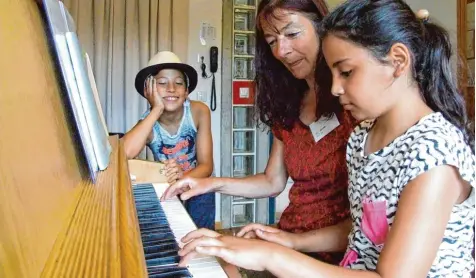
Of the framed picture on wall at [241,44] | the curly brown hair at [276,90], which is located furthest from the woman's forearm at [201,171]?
the framed picture on wall at [241,44]

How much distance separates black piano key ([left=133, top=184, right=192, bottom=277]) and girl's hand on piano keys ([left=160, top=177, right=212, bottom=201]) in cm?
6

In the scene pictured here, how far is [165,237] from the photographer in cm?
89

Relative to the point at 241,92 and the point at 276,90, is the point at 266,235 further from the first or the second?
the point at 241,92

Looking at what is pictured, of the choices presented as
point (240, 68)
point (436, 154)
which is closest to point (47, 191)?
point (436, 154)

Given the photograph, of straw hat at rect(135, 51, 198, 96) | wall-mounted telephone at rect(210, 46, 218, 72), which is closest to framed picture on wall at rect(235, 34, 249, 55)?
wall-mounted telephone at rect(210, 46, 218, 72)

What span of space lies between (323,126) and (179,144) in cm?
104

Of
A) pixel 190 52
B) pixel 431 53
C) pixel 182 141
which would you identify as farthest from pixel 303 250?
pixel 190 52

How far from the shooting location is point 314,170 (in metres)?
1.32

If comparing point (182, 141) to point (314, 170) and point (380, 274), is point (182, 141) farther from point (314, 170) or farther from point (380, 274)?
point (380, 274)

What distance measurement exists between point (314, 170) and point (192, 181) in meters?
0.36

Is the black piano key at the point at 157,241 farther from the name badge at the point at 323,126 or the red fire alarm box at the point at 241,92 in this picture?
the red fire alarm box at the point at 241,92

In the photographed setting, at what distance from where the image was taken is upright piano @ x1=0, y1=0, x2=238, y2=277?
0.41 meters

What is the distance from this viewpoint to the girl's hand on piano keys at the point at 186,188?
4.37 ft

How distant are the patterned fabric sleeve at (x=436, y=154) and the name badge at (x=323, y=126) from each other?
464mm
